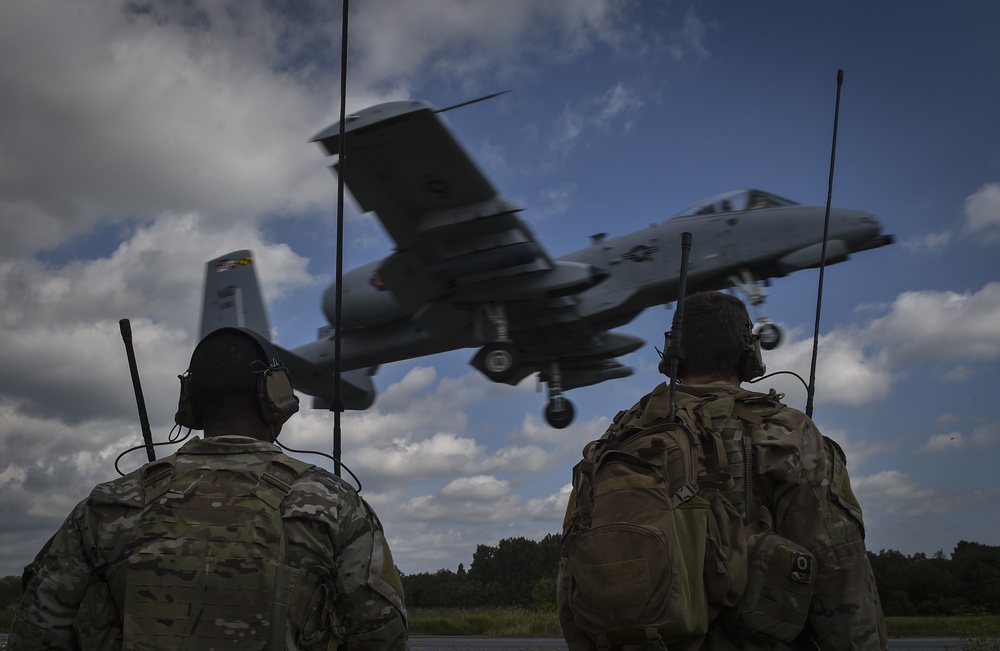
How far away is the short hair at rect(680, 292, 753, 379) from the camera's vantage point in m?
3.34

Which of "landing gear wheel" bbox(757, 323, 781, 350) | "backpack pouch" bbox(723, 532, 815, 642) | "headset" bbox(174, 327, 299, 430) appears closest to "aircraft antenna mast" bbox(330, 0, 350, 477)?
"headset" bbox(174, 327, 299, 430)

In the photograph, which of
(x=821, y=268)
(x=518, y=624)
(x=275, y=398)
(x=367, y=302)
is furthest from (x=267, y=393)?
(x=518, y=624)

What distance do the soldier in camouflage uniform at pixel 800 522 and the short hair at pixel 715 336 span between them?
0.29 ft

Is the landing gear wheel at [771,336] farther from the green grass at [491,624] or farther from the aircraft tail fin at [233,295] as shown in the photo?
the aircraft tail fin at [233,295]

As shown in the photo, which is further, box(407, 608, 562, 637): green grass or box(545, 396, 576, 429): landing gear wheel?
box(407, 608, 562, 637): green grass

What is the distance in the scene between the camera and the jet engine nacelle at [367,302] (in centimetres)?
2258

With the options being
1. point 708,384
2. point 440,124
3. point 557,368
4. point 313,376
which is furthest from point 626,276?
point 708,384

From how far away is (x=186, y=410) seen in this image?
3113 mm

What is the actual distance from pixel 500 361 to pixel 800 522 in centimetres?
1722

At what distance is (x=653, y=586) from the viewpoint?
2.65 metres

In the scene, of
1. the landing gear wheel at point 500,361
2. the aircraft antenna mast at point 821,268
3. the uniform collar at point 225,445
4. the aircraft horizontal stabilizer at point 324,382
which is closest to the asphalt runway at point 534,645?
the landing gear wheel at point 500,361

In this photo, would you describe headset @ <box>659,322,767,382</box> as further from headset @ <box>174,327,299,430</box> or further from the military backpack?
headset @ <box>174,327,299,430</box>

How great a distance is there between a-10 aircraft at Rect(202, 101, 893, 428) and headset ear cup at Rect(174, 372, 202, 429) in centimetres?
1406

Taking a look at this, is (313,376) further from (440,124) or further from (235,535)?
(235,535)
